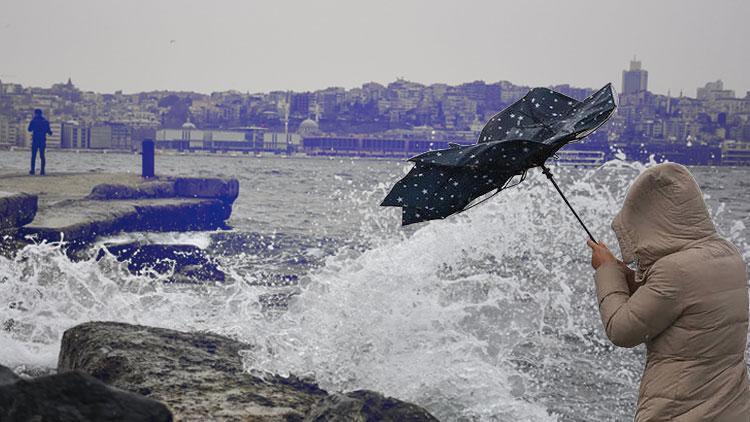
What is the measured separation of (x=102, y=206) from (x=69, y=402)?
25.5 meters

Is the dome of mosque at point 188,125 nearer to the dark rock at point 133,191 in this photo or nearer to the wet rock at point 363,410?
the dark rock at point 133,191

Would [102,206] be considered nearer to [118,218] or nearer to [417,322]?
[118,218]

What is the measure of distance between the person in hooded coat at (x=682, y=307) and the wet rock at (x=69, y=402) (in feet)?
3.98

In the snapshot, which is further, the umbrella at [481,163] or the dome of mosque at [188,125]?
the dome of mosque at [188,125]

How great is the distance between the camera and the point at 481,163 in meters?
2.49

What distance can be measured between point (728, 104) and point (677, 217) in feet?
225

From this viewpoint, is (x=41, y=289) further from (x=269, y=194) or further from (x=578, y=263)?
(x=269, y=194)

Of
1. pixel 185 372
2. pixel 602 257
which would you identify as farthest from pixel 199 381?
pixel 602 257

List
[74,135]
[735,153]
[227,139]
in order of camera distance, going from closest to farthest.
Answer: [735,153]
[74,135]
[227,139]

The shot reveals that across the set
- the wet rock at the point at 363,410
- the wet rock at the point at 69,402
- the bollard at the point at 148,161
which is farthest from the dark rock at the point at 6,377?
the bollard at the point at 148,161

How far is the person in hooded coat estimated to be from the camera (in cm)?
221

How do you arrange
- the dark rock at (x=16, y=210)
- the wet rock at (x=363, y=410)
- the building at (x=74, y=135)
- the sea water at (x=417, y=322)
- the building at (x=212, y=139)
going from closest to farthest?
the wet rock at (x=363, y=410), the sea water at (x=417, y=322), the dark rock at (x=16, y=210), the building at (x=74, y=135), the building at (x=212, y=139)

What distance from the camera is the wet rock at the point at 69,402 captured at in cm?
187

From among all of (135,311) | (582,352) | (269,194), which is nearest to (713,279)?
(135,311)
